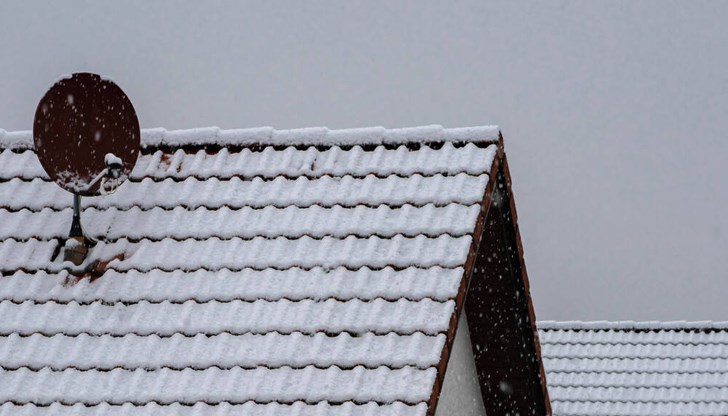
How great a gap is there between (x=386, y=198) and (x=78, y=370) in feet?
5.96

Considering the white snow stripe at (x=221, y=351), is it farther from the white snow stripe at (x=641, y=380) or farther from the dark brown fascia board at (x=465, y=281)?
the white snow stripe at (x=641, y=380)

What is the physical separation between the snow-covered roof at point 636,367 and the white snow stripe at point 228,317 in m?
7.18

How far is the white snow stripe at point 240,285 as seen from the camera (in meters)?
5.66

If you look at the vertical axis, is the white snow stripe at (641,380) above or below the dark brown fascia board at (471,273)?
below

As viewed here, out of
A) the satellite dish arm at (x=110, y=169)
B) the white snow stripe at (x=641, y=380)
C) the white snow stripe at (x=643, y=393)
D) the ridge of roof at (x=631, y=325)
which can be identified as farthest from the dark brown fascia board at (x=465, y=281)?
the ridge of roof at (x=631, y=325)

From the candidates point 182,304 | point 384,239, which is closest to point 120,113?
point 182,304

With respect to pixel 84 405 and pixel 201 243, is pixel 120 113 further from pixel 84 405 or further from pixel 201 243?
pixel 84 405

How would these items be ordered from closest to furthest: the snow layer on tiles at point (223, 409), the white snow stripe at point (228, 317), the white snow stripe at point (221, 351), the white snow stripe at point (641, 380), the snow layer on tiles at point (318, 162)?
the snow layer on tiles at point (223, 409), the white snow stripe at point (221, 351), the white snow stripe at point (228, 317), the snow layer on tiles at point (318, 162), the white snow stripe at point (641, 380)

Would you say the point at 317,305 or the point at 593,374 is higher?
the point at 317,305

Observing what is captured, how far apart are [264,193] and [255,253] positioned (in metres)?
0.55

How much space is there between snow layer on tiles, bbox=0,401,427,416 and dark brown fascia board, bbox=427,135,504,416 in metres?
0.13

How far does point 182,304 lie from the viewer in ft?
19.5

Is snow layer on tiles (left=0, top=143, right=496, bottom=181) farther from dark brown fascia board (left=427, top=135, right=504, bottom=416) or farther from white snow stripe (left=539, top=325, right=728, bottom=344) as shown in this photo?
white snow stripe (left=539, top=325, right=728, bottom=344)

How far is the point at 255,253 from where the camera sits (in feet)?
20.1
